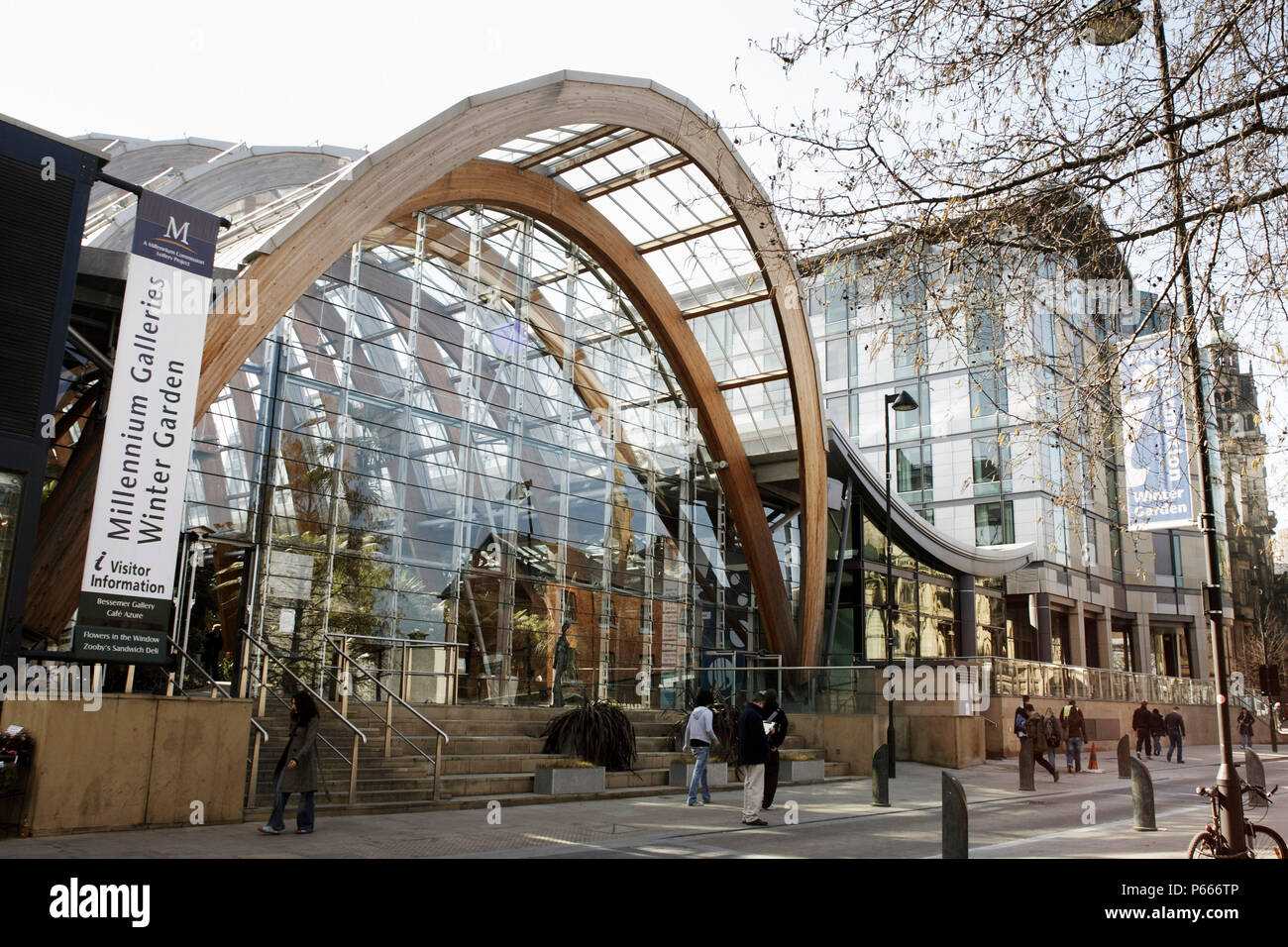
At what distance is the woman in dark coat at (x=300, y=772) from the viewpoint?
449 inches

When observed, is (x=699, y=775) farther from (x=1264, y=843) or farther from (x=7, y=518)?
(x=7, y=518)

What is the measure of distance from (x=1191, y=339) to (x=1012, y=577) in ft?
137

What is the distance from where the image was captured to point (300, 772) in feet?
37.8

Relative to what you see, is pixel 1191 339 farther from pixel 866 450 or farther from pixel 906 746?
pixel 866 450

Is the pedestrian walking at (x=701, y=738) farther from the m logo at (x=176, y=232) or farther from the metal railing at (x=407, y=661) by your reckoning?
the m logo at (x=176, y=232)

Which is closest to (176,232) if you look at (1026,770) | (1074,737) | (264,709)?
(264,709)

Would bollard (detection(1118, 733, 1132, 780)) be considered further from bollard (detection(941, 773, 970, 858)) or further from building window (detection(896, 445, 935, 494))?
building window (detection(896, 445, 935, 494))

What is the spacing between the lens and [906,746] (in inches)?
1029

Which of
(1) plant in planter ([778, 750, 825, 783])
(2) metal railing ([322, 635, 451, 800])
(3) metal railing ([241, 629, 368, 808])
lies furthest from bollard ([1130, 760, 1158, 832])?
(3) metal railing ([241, 629, 368, 808])

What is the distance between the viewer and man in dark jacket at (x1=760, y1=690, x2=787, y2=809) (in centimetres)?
1541

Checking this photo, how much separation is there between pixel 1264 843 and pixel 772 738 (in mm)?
8161

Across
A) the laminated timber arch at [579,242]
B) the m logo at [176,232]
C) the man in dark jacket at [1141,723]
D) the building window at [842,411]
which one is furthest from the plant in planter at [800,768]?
the building window at [842,411]
